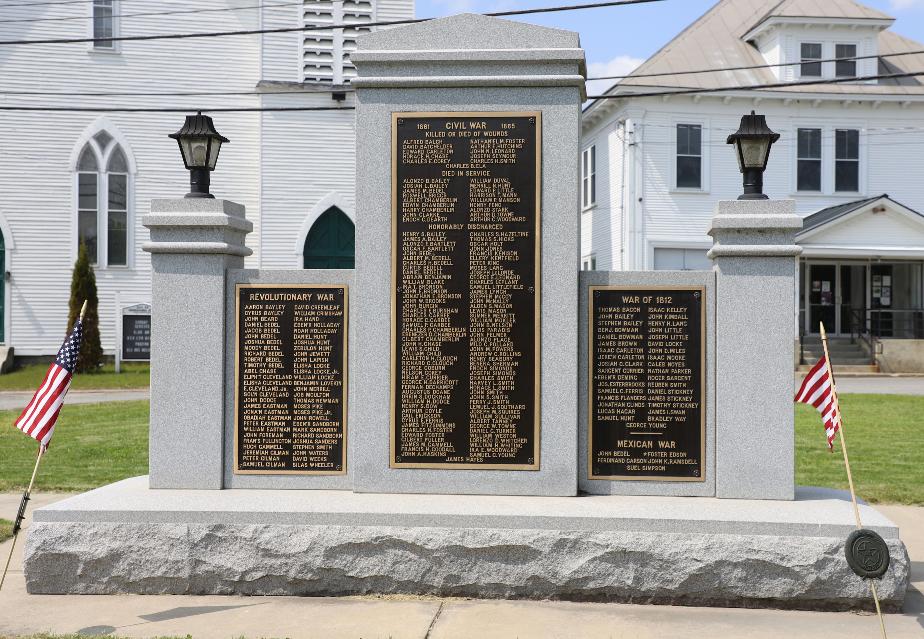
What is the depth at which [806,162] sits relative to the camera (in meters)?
31.0

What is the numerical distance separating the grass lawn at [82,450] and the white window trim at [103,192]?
8766 millimetres

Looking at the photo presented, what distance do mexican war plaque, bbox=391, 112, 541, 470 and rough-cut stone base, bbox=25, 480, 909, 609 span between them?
72 centimetres

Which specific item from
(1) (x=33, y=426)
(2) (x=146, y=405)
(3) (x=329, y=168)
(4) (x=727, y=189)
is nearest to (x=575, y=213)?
(1) (x=33, y=426)

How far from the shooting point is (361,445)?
771 cm

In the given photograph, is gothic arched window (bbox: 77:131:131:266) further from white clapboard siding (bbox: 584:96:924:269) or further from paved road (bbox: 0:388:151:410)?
white clapboard siding (bbox: 584:96:924:269)

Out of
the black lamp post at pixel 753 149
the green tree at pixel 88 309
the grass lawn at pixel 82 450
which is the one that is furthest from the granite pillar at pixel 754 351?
the green tree at pixel 88 309

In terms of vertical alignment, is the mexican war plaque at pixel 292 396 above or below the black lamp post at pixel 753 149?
below

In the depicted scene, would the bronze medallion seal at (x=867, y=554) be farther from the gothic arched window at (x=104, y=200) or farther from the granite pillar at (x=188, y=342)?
the gothic arched window at (x=104, y=200)

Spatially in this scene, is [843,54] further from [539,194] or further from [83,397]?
[539,194]

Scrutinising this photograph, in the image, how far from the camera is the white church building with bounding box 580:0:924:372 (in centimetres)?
3008

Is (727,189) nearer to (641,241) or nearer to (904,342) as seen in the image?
(641,241)

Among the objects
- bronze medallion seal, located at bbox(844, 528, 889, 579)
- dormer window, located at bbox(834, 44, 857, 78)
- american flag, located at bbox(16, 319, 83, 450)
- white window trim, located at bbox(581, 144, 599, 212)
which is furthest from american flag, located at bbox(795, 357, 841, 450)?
dormer window, located at bbox(834, 44, 857, 78)

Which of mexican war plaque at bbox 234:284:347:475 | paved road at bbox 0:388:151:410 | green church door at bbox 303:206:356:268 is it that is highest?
green church door at bbox 303:206:356:268

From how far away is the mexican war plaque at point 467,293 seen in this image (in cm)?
767
